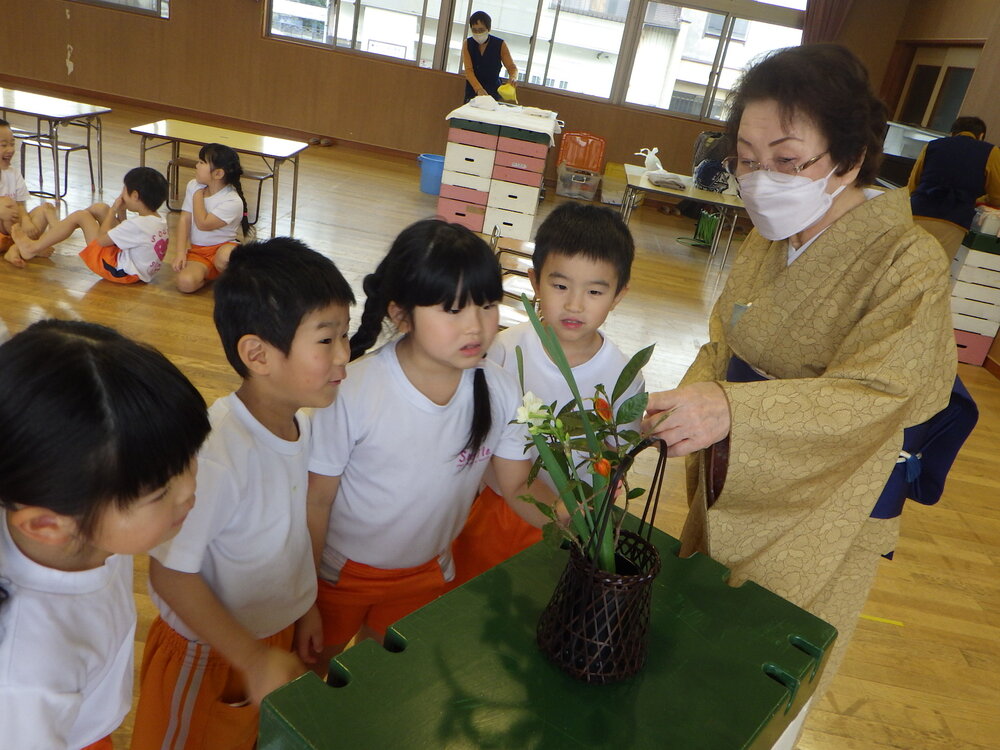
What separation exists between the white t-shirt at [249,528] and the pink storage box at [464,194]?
168 inches

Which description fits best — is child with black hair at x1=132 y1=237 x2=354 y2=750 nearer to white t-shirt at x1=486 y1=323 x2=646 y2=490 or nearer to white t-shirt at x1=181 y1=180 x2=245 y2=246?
white t-shirt at x1=486 y1=323 x2=646 y2=490

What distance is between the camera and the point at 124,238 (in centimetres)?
369

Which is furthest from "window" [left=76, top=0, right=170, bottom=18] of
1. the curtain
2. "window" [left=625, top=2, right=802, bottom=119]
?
the curtain

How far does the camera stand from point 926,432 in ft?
4.37

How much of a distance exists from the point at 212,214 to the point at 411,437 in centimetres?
332

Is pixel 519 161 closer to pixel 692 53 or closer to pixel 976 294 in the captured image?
pixel 976 294

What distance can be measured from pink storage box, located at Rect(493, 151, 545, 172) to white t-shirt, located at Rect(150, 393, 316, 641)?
4.21 metres

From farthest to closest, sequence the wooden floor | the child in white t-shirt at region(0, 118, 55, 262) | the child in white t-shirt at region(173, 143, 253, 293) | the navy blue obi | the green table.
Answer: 1. the child in white t-shirt at region(173, 143, 253, 293)
2. the child in white t-shirt at region(0, 118, 55, 262)
3. the wooden floor
4. the navy blue obi
5. the green table

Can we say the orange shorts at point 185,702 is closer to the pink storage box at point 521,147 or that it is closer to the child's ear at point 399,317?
the child's ear at point 399,317

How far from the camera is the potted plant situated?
79 centimetres

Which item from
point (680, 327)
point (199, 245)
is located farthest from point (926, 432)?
point (199, 245)

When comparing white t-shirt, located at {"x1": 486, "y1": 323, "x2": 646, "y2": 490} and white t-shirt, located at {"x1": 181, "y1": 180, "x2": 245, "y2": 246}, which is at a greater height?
white t-shirt, located at {"x1": 486, "y1": 323, "x2": 646, "y2": 490}

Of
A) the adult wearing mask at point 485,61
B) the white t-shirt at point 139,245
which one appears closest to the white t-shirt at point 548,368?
the white t-shirt at point 139,245

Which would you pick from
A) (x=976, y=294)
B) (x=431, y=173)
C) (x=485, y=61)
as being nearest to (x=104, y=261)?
(x=431, y=173)
